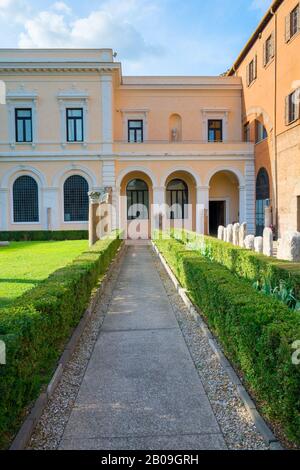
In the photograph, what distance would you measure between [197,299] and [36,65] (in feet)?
72.8

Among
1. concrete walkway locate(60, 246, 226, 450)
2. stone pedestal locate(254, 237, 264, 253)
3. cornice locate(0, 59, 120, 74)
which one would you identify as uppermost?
cornice locate(0, 59, 120, 74)

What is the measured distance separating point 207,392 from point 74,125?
2358 centimetres

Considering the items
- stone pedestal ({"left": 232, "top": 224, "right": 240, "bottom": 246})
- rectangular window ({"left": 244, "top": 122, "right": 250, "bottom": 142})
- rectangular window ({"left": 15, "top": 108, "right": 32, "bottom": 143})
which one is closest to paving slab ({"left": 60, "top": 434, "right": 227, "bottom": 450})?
stone pedestal ({"left": 232, "top": 224, "right": 240, "bottom": 246})

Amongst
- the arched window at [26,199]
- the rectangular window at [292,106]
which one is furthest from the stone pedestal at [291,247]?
the arched window at [26,199]

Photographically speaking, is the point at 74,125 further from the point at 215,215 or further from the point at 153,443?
the point at 153,443

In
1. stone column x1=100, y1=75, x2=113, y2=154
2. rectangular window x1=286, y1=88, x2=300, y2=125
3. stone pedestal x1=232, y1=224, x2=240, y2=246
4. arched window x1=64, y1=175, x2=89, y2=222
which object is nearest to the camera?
stone pedestal x1=232, y1=224, x2=240, y2=246

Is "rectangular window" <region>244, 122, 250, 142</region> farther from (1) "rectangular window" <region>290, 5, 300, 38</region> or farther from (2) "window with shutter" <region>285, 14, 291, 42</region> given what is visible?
(1) "rectangular window" <region>290, 5, 300, 38</region>

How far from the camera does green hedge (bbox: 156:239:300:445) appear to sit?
3.05 m

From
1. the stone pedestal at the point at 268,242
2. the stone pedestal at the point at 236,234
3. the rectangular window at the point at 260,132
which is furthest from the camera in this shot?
the rectangular window at the point at 260,132

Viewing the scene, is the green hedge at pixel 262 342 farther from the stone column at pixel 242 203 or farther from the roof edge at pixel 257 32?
the stone column at pixel 242 203

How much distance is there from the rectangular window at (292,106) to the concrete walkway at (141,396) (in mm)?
14586

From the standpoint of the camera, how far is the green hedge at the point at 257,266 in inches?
240

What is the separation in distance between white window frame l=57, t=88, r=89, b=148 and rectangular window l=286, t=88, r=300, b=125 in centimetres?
1221
